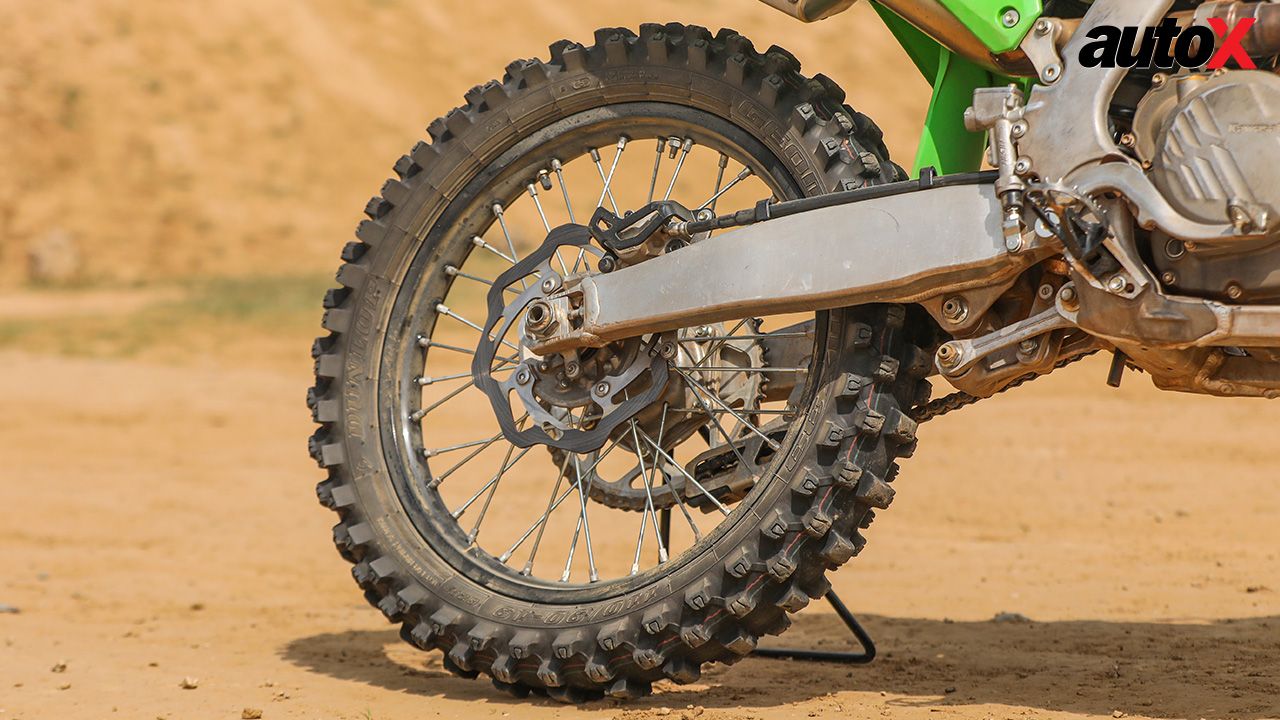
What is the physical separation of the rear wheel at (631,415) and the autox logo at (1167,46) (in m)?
0.60

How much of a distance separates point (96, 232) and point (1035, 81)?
67.9 feet

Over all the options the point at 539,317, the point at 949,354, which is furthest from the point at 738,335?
the point at 949,354

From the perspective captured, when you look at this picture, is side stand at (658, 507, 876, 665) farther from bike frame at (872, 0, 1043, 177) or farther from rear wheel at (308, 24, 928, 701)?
bike frame at (872, 0, 1043, 177)

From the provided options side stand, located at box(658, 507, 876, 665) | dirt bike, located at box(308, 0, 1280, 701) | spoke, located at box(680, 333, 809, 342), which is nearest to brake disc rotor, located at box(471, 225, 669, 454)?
dirt bike, located at box(308, 0, 1280, 701)

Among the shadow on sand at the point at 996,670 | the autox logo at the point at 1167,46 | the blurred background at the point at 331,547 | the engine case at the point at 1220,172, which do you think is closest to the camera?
the engine case at the point at 1220,172

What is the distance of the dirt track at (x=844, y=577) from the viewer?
391 centimetres

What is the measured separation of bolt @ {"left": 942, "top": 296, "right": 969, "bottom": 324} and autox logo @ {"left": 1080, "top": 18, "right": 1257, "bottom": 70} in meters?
0.57

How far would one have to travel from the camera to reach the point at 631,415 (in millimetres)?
3840

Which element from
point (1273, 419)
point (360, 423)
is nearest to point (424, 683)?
point (360, 423)

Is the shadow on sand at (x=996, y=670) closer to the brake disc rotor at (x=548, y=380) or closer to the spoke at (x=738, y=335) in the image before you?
the brake disc rotor at (x=548, y=380)

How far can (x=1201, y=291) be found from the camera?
311 cm

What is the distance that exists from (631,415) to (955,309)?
92cm

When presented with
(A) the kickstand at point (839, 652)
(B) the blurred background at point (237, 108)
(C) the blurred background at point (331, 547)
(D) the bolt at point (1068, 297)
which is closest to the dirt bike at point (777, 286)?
(D) the bolt at point (1068, 297)

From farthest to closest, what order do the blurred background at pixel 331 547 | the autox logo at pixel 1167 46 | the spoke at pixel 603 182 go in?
the blurred background at pixel 331 547
the spoke at pixel 603 182
the autox logo at pixel 1167 46
